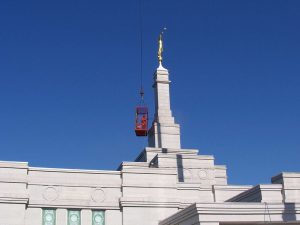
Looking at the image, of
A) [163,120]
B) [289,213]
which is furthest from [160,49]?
[289,213]

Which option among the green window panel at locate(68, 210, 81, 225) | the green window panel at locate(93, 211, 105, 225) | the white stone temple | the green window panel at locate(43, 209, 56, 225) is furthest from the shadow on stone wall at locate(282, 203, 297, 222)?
the green window panel at locate(43, 209, 56, 225)

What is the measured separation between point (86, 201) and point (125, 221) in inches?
123

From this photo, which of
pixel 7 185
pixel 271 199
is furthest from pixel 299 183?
Answer: pixel 7 185

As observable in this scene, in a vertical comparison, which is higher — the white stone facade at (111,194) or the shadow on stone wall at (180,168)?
the shadow on stone wall at (180,168)

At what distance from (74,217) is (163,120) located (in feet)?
49.6

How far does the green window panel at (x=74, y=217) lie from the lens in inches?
1380

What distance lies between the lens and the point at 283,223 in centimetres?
2967

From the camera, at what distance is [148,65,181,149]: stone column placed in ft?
152

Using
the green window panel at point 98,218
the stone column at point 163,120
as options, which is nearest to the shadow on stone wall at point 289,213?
the green window panel at point 98,218

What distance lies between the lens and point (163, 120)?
155 feet

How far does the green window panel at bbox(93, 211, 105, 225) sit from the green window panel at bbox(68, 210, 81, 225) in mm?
1153

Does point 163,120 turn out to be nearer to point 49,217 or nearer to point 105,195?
point 105,195

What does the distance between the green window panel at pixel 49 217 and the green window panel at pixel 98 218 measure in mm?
2875

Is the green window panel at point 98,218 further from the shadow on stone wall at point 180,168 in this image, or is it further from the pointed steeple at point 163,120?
the pointed steeple at point 163,120
